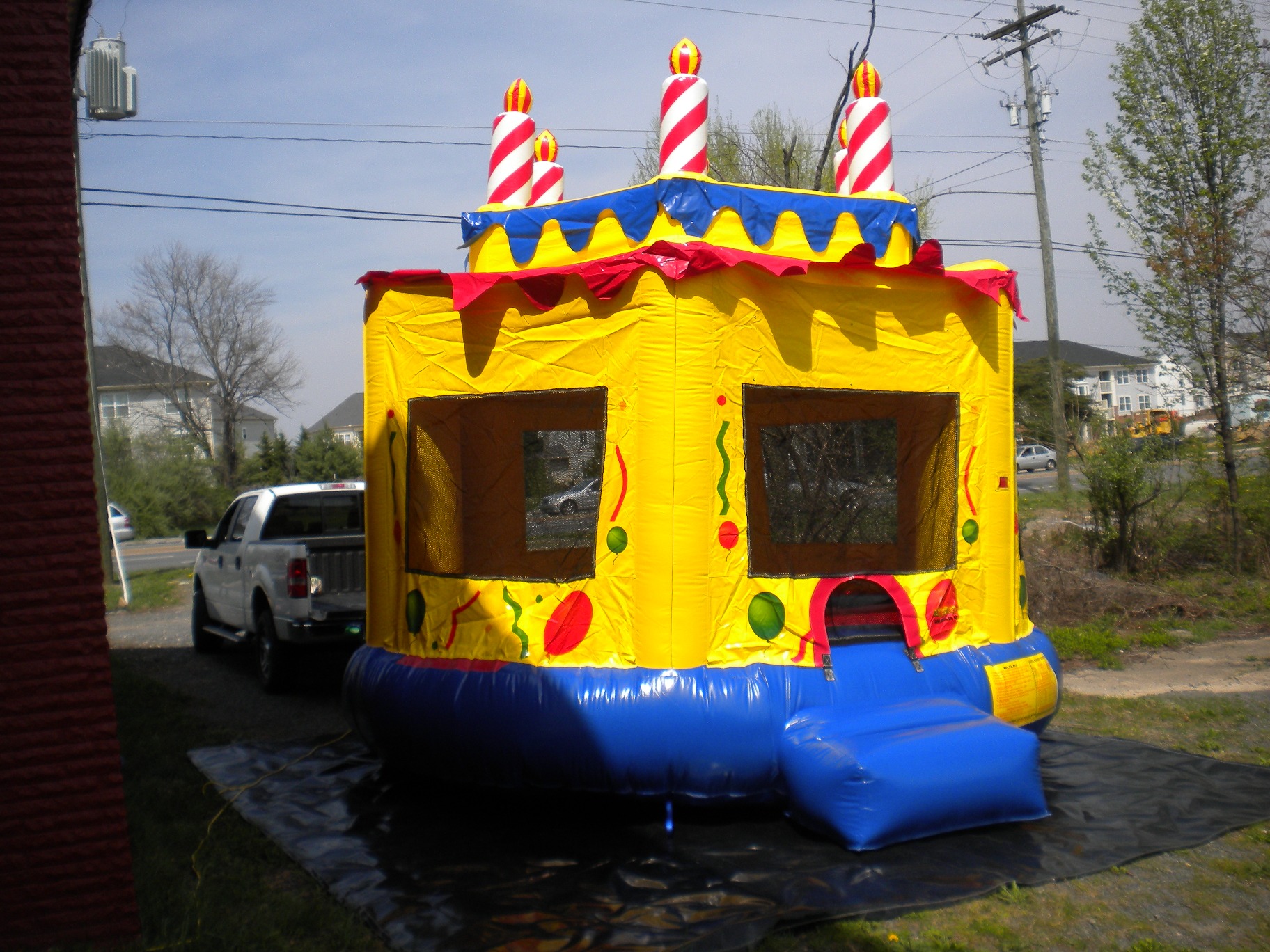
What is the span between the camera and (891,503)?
248 inches

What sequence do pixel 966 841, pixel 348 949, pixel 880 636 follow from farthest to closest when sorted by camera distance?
pixel 880 636 < pixel 966 841 < pixel 348 949

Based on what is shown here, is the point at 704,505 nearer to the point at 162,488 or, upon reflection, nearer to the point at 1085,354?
the point at 162,488

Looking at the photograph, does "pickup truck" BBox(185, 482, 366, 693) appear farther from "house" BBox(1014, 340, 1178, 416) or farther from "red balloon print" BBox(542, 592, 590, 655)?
"house" BBox(1014, 340, 1178, 416)

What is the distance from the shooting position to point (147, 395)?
48.5 m

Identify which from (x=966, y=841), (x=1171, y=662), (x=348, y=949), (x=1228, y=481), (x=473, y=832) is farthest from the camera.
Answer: (x=1228, y=481)

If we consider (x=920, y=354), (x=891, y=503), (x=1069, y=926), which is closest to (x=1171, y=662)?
(x=891, y=503)

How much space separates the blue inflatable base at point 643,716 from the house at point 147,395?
4030cm

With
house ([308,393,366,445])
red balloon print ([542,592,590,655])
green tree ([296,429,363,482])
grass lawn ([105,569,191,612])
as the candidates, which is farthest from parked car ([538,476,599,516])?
house ([308,393,366,445])

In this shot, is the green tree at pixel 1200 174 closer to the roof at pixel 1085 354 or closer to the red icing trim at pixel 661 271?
the red icing trim at pixel 661 271

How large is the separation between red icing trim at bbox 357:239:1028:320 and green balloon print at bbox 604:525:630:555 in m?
1.22

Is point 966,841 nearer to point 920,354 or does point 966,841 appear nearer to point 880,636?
point 880,636

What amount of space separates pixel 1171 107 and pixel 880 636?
11599mm

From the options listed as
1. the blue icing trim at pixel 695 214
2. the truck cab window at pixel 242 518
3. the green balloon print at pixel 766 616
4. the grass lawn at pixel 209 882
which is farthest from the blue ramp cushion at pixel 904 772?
the truck cab window at pixel 242 518

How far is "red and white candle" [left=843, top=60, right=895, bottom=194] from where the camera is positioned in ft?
20.3
